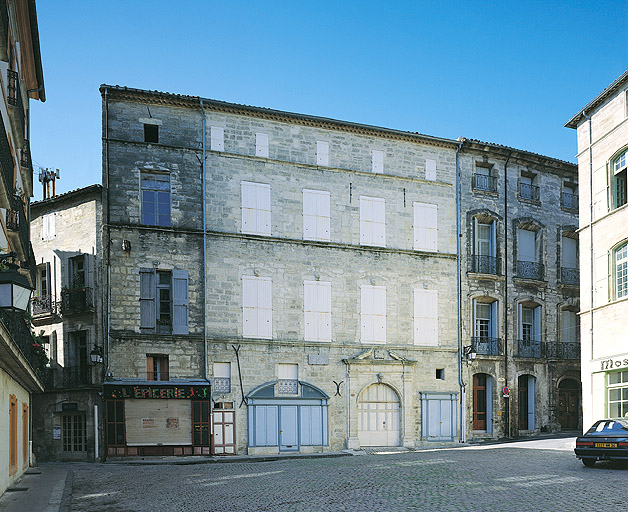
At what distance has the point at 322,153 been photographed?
1073 inches

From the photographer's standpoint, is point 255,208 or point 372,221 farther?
point 372,221

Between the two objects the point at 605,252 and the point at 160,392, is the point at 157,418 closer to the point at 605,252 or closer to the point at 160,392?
the point at 160,392

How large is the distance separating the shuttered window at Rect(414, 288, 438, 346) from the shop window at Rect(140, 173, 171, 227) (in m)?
10.4

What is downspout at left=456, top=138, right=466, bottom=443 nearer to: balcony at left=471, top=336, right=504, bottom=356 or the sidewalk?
balcony at left=471, top=336, right=504, bottom=356

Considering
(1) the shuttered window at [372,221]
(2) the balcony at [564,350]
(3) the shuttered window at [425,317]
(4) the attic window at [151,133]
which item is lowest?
(2) the balcony at [564,350]

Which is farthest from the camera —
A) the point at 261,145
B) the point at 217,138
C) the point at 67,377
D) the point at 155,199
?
the point at 261,145

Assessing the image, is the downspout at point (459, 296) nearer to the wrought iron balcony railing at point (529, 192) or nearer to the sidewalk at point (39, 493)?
the wrought iron balcony railing at point (529, 192)

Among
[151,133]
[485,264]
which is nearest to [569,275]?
[485,264]

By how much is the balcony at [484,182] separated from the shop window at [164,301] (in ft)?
43.3

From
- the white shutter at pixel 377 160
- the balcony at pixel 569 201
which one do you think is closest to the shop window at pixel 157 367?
the white shutter at pixel 377 160

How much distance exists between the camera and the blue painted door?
24875 mm

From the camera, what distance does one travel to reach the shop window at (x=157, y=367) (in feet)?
78.1

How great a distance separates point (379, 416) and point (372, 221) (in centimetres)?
765

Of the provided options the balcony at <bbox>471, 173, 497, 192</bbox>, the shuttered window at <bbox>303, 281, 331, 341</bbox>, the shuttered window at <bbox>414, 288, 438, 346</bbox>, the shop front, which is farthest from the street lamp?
the balcony at <bbox>471, 173, 497, 192</bbox>
